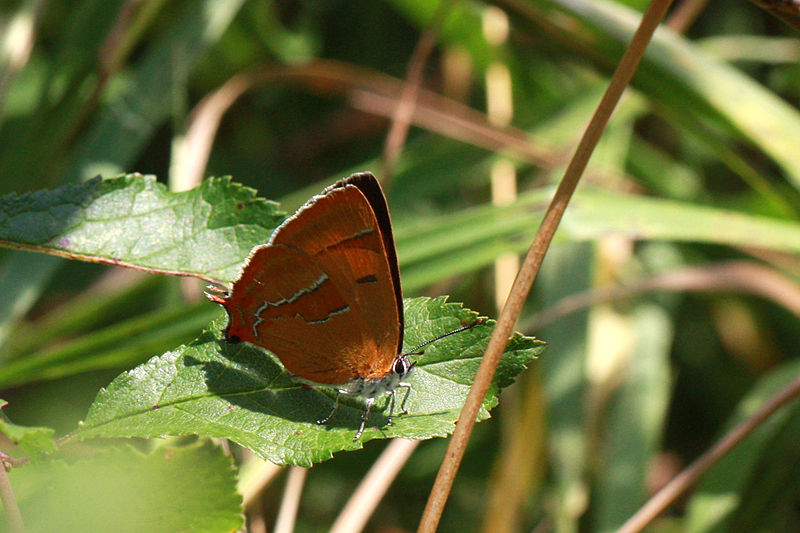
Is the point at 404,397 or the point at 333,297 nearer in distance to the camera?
the point at 404,397

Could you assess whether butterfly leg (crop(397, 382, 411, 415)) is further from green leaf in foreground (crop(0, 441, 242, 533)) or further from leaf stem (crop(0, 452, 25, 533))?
leaf stem (crop(0, 452, 25, 533))

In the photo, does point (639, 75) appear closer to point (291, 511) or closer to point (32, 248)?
point (291, 511)

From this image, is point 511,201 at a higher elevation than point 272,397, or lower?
higher

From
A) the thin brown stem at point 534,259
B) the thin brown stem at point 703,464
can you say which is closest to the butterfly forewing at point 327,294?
the thin brown stem at point 534,259

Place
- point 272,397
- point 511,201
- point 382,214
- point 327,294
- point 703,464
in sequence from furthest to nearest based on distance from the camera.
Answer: point 511,201
point 703,464
point 327,294
point 382,214
point 272,397

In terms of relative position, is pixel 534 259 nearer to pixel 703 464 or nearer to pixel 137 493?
pixel 137 493

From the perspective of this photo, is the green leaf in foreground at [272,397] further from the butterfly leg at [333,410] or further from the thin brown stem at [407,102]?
the thin brown stem at [407,102]

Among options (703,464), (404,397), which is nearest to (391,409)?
Result: (404,397)

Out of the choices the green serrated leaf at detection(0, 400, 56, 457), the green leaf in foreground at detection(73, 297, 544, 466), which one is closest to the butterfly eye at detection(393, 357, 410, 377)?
the green leaf in foreground at detection(73, 297, 544, 466)
